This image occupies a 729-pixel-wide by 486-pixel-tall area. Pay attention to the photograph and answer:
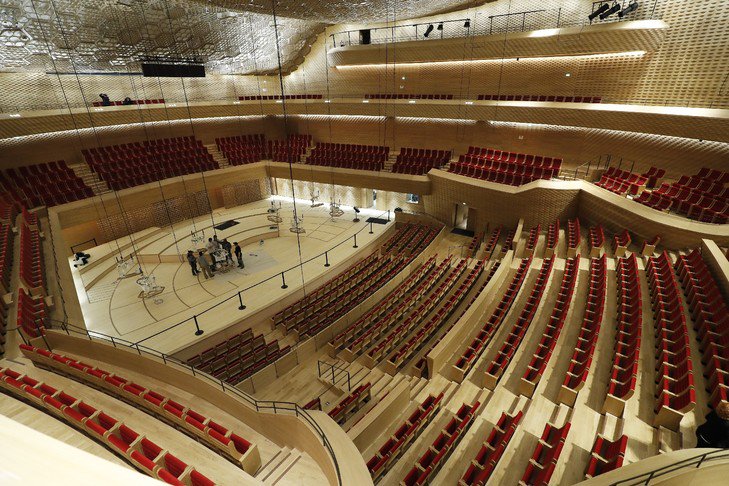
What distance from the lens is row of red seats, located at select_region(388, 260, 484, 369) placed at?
15.9 feet

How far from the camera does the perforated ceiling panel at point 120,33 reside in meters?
5.95

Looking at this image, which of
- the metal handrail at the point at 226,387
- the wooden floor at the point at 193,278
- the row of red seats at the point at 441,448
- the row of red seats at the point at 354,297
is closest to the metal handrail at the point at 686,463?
the row of red seats at the point at 441,448

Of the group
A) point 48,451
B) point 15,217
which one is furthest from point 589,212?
point 15,217

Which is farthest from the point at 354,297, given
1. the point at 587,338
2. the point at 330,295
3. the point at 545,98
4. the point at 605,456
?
→ the point at 545,98

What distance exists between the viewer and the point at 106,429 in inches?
113

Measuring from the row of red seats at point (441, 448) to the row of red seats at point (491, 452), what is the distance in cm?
25

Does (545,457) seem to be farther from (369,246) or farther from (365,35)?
(365,35)

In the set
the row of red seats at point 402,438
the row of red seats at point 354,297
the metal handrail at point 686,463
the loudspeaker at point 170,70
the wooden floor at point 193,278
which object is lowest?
the row of red seats at point 354,297

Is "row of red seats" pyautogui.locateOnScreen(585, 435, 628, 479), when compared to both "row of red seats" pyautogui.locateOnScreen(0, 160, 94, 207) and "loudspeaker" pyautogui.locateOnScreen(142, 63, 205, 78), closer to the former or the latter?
"loudspeaker" pyautogui.locateOnScreen(142, 63, 205, 78)

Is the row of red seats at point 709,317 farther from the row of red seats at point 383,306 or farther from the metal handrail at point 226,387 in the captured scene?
the row of red seats at point 383,306

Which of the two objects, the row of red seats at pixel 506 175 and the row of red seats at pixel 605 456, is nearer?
the row of red seats at pixel 605 456

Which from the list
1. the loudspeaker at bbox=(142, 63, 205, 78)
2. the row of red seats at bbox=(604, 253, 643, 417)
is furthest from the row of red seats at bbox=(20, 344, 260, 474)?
the loudspeaker at bbox=(142, 63, 205, 78)

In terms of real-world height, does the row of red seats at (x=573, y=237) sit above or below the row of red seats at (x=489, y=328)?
above

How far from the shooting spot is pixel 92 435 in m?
2.85
